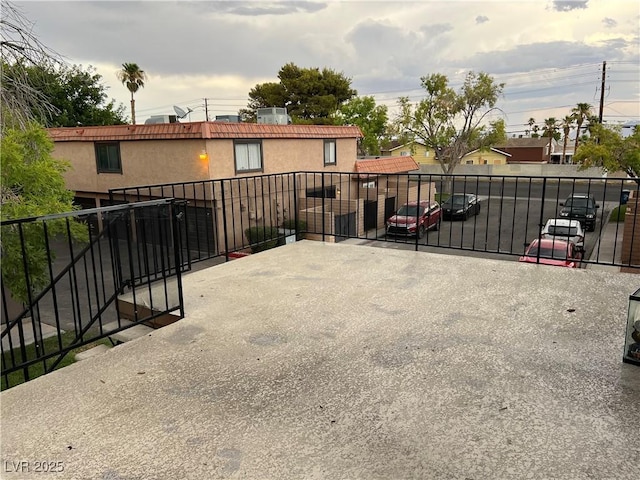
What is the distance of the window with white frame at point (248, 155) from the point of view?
552 inches

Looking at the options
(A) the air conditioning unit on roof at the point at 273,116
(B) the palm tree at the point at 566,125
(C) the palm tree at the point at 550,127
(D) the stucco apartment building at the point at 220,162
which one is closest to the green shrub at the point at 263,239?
(D) the stucco apartment building at the point at 220,162

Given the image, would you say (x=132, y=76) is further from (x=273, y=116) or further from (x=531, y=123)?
(x=531, y=123)

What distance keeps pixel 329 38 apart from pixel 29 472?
12.1 meters

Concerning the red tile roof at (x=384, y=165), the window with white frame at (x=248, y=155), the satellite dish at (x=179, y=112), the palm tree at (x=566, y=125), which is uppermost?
the palm tree at (x=566, y=125)

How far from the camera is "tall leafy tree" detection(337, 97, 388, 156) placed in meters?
30.0

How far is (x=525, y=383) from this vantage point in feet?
7.82

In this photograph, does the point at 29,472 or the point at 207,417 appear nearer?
the point at 29,472

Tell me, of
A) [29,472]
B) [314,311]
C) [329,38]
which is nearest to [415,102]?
[329,38]

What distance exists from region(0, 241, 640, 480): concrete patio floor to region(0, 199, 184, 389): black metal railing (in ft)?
1.19

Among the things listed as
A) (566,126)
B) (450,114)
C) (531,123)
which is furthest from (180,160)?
(531,123)

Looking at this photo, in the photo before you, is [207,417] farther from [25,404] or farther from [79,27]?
[79,27]

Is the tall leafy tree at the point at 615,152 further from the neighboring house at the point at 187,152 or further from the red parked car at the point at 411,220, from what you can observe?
the neighboring house at the point at 187,152

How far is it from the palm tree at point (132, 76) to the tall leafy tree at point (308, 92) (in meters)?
8.52

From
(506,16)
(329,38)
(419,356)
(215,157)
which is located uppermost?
(329,38)
